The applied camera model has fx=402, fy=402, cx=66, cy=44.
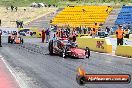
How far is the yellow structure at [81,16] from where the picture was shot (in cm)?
6669

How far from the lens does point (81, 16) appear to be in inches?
2773

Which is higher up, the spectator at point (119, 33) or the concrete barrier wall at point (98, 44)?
the spectator at point (119, 33)

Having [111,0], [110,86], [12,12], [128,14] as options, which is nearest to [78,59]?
[110,86]

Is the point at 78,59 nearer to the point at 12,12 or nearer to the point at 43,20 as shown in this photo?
the point at 43,20

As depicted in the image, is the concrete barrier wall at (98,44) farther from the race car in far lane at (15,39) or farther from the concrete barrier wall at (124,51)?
the race car in far lane at (15,39)

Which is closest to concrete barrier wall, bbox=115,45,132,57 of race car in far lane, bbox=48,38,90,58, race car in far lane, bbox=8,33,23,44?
race car in far lane, bbox=48,38,90,58

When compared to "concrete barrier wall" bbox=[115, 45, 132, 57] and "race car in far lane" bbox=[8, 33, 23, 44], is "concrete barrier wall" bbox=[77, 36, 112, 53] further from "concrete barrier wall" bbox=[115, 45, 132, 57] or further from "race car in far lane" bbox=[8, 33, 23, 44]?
"race car in far lane" bbox=[8, 33, 23, 44]

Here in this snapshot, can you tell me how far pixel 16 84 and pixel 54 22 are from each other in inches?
2261

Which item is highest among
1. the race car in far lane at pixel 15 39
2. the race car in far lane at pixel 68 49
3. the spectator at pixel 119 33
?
the spectator at pixel 119 33

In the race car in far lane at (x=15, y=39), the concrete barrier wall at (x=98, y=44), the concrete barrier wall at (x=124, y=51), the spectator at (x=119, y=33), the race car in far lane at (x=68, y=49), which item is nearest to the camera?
the race car in far lane at (x=68, y=49)

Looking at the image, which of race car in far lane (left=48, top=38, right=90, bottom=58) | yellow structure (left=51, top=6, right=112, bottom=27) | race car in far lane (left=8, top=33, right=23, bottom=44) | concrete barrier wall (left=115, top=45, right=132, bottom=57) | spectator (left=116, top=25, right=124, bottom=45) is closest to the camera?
race car in far lane (left=48, top=38, right=90, bottom=58)

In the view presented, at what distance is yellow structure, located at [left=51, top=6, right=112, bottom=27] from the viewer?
66.7m

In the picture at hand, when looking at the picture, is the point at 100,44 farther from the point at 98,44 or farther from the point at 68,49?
the point at 68,49

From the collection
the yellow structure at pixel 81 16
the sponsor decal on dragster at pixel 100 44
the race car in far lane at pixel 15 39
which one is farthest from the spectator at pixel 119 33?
the yellow structure at pixel 81 16
